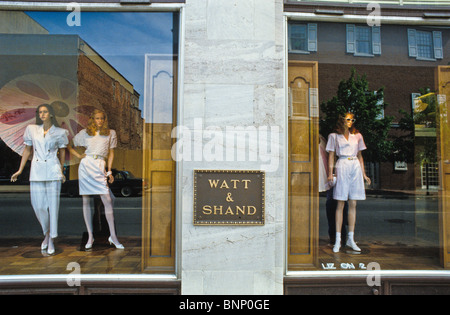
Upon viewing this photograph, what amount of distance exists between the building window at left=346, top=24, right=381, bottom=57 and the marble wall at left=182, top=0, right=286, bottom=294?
1280 millimetres

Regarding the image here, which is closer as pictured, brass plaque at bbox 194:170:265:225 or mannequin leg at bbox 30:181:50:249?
brass plaque at bbox 194:170:265:225

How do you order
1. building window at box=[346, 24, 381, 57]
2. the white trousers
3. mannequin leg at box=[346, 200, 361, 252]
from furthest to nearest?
mannequin leg at box=[346, 200, 361, 252] → the white trousers → building window at box=[346, 24, 381, 57]

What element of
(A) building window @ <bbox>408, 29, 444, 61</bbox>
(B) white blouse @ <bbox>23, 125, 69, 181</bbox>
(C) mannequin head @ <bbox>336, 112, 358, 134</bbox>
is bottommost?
(B) white blouse @ <bbox>23, 125, 69, 181</bbox>

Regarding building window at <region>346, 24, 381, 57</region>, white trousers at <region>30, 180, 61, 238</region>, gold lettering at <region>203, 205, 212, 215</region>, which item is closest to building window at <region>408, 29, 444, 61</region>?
building window at <region>346, 24, 381, 57</region>

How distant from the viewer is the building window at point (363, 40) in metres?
4.50

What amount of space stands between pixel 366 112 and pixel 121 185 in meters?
3.87

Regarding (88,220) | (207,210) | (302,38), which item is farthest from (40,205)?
(302,38)

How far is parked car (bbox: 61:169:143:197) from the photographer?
446cm

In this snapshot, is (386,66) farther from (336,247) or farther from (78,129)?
(78,129)

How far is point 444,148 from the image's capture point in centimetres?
475

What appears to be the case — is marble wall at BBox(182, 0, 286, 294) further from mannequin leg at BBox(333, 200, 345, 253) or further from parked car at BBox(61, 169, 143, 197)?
mannequin leg at BBox(333, 200, 345, 253)

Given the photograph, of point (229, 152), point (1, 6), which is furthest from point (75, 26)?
point (229, 152)
